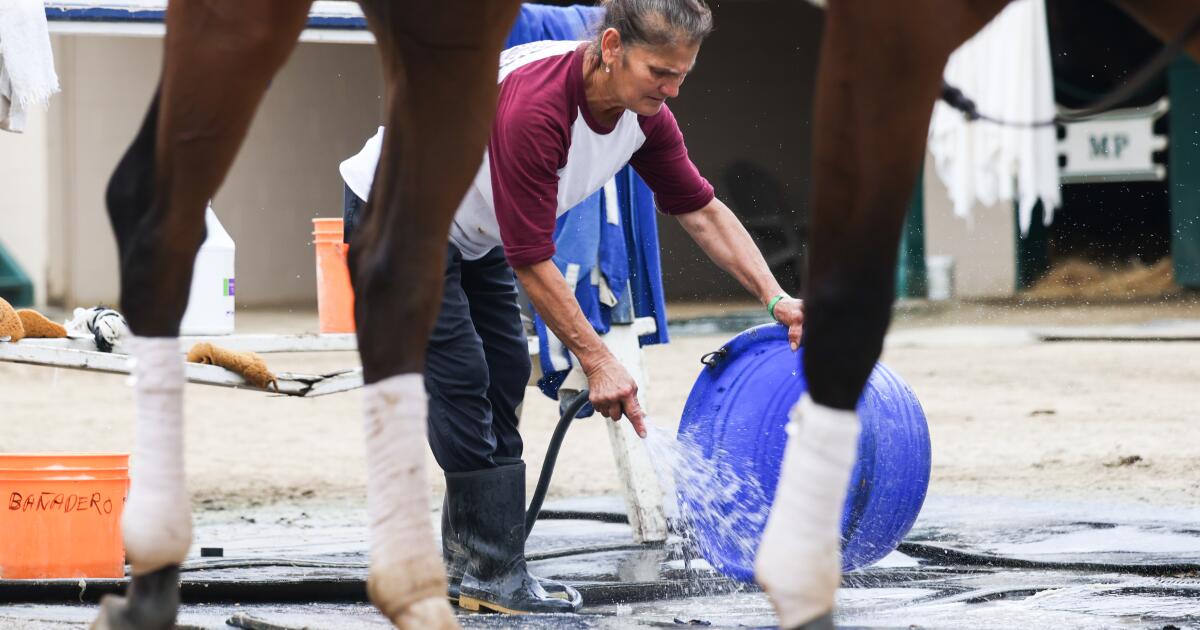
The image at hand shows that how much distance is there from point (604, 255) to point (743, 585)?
1137 millimetres

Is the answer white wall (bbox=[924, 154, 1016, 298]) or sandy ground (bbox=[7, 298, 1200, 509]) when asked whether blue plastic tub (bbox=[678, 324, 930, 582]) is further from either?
white wall (bbox=[924, 154, 1016, 298])

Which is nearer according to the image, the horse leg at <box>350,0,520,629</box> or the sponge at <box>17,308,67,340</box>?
the horse leg at <box>350,0,520,629</box>

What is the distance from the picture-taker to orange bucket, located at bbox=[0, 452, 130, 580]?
129 inches

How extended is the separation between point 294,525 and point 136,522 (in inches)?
105

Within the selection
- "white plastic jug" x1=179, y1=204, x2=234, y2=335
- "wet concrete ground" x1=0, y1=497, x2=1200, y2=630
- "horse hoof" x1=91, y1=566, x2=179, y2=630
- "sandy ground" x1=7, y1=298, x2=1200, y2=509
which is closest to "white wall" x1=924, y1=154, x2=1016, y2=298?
"sandy ground" x1=7, y1=298, x2=1200, y2=509

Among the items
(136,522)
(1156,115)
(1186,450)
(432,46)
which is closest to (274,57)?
(432,46)

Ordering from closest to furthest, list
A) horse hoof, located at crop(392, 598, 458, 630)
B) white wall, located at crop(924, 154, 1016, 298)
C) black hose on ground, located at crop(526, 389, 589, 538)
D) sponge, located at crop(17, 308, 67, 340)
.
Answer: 1. horse hoof, located at crop(392, 598, 458, 630)
2. black hose on ground, located at crop(526, 389, 589, 538)
3. sponge, located at crop(17, 308, 67, 340)
4. white wall, located at crop(924, 154, 1016, 298)

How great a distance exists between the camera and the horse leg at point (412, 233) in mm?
1705

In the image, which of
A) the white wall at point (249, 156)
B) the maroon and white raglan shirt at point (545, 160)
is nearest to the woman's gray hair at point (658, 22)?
the maroon and white raglan shirt at point (545, 160)

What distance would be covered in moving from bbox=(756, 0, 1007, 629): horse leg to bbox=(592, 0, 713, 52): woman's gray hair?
1.66 meters

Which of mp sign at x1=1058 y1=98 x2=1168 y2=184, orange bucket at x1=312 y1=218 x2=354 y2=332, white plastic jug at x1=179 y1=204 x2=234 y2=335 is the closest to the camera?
white plastic jug at x1=179 y1=204 x2=234 y2=335

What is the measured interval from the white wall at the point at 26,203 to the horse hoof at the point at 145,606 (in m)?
12.0

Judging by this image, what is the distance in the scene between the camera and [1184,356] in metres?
8.76

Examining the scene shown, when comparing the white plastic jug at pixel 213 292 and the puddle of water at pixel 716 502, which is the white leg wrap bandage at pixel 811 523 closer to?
the puddle of water at pixel 716 502
